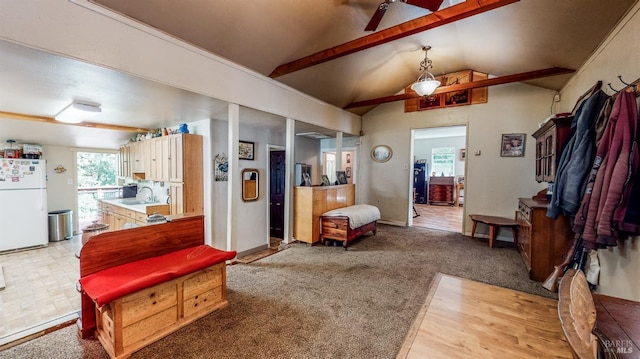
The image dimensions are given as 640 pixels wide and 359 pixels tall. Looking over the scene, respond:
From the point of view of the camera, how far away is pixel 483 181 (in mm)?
4867

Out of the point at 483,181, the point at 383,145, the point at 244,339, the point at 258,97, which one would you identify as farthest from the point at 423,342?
the point at 383,145

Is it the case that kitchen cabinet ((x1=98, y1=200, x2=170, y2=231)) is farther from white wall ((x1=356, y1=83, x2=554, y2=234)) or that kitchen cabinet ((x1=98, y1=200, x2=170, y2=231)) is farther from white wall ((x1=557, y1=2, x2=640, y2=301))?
white wall ((x1=557, y1=2, x2=640, y2=301))

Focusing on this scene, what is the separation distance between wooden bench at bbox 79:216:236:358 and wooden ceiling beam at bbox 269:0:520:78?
2.40m

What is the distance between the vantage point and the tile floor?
227cm

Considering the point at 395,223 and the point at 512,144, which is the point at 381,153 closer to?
the point at 395,223

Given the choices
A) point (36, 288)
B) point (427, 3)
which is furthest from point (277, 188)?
point (427, 3)

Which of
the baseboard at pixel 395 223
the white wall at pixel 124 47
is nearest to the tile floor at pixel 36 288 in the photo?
the white wall at pixel 124 47

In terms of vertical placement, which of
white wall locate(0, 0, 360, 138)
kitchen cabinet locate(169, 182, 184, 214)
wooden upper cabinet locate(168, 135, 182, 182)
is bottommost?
kitchen cabinet locate(169, 182, 184, 214)

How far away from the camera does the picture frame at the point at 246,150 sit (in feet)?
13.4

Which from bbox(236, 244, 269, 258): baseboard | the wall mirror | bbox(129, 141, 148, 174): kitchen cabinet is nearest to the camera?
bbox(236, 244, 269, 258): baseboard

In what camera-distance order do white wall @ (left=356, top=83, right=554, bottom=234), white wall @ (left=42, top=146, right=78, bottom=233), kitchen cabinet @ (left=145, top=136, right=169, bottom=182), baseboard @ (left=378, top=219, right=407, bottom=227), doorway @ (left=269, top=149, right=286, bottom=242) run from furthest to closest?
baseboard @ (left=378, top=219, right=407, bottom=227) → white wall @ (left=42, top=146, right=78, bottom=233) → doorway @ (left=269, top=149, right=286, bottom=242) → white wall @ (left=356, top=83, right=554, bottom=234) → kitchen cabinet @ (left=145, top=136, right=169, bottom=182)

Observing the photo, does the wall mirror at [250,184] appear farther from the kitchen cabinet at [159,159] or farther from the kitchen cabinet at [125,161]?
the kitchen cabinet at [125,161]

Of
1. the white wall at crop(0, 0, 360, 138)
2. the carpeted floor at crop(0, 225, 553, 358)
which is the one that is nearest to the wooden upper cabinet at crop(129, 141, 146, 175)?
the white wall at crop(0, 0, 360, 138)

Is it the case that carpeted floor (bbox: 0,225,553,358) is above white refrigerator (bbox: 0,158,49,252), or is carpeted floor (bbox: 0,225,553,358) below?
below
